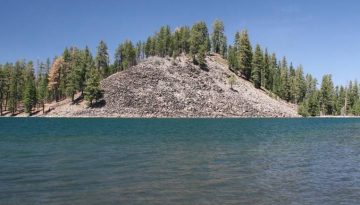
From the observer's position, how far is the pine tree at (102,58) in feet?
614

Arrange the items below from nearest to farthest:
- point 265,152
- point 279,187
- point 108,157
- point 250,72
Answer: point 279,187 < point 108,157 < point 265,152 < point 250,72

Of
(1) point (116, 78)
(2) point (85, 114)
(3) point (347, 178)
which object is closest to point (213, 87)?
(1) point (116, 78)

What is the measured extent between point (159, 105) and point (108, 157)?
11513cm

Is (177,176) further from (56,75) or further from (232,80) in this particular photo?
(56,75)

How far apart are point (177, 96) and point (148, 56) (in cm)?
4322

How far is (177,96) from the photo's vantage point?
6058 inches

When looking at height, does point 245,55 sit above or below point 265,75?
above

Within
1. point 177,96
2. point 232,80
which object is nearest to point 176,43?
point 232,80

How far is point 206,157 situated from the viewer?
3531cm

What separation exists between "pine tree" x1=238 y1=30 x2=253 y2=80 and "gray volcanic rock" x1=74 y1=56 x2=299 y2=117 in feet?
37.7

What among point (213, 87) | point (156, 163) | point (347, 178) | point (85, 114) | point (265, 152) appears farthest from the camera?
point (213, 87)

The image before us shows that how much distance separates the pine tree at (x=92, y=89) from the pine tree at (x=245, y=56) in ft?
214

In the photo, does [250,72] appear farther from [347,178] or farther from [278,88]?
[347,178]

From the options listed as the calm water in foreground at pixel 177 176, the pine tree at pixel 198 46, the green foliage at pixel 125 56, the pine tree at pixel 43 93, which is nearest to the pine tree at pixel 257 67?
the pine tree at pixel 198 46
